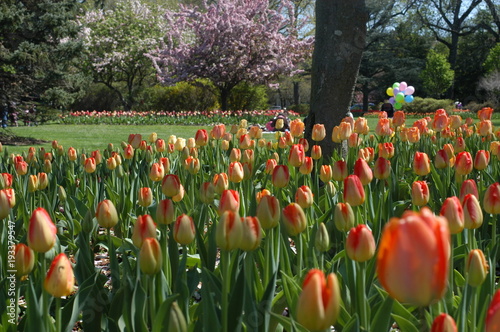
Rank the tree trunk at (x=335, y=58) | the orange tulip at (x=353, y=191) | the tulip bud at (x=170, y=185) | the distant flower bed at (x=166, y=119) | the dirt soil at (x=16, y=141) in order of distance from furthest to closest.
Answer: the distant flower bed at (x=166, y=119), the dirt soil at (x=16, y=141), the tree trunk at (x=335, y=58), the tulip bud at (x=170, y=185), the orange tulip at (x=353, y=191)

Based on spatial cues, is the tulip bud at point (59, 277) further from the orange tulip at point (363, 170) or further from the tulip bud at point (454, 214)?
the orange tulip at point (363, 170)

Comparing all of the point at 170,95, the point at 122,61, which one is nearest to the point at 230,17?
the point at 170,95

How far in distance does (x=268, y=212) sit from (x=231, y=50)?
66.4 ft

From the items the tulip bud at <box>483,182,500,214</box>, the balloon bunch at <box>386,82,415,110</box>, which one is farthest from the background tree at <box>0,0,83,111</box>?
the balloon bunch at <box>386,82,415,110</box>

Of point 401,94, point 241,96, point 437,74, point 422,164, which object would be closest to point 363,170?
point 422,164

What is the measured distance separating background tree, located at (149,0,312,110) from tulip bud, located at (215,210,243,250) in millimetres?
19469

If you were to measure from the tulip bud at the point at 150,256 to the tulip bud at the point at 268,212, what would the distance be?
1.15 feet

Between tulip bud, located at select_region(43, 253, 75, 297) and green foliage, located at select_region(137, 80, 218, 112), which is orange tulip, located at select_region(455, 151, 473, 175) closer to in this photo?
tulip bud, located at select_region(43, 253, 75, 297)

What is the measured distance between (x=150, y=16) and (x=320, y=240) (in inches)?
1103

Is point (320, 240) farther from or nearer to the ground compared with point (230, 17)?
nearer to the ground

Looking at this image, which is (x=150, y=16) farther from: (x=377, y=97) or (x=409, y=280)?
(x=409, y=280)

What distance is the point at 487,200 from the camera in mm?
1446

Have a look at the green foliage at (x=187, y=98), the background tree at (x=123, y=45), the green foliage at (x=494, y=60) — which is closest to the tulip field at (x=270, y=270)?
the green foliage at (x=187, y=98)

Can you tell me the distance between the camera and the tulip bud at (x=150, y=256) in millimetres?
1066
